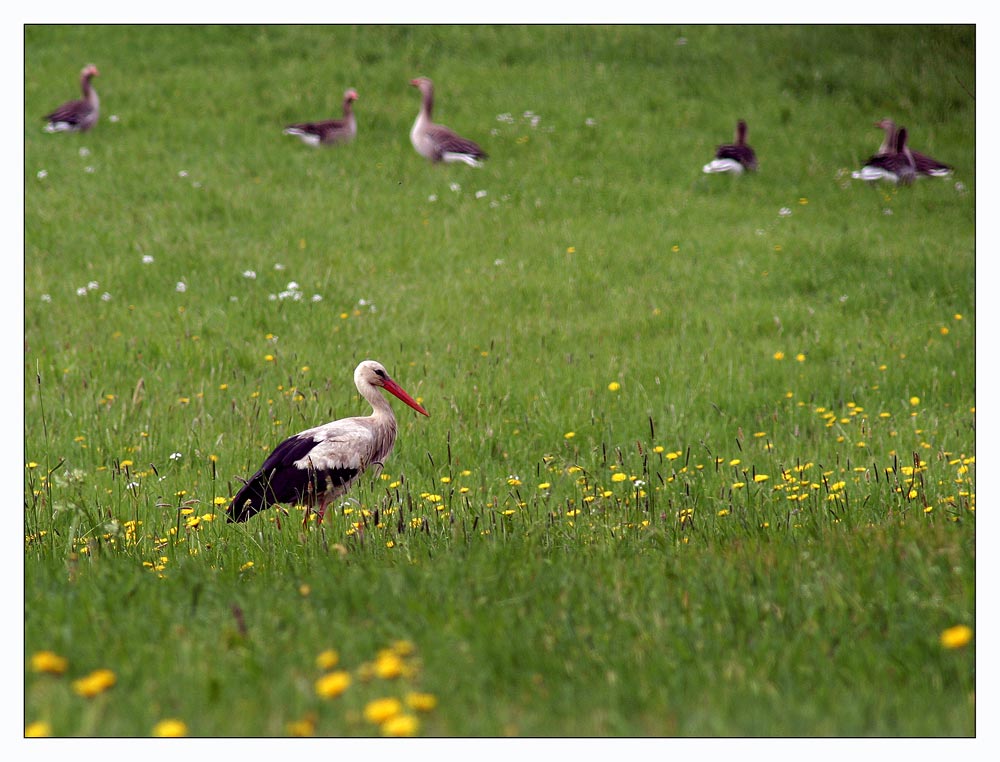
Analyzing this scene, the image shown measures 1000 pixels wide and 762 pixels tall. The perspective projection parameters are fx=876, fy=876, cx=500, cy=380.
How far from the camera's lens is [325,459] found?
18.0ft

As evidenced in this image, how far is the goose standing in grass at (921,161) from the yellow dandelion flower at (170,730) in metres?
16.5

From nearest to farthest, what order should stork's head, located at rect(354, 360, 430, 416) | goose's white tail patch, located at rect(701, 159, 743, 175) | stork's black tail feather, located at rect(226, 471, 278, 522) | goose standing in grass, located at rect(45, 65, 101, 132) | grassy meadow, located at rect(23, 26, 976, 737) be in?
grassy meadow, located at rect(23, 26, 976, 737), stork's black tail feather, located at rect(226, 471, 278, 522), stork's head, located at rect(354, 360, 430, 416), goose's white tail patch, located at rect(701, 159, 743, 175), goose standing in grass, located at rect(45, 65, 101, 132)

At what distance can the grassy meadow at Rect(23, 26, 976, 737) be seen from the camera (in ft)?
9.12

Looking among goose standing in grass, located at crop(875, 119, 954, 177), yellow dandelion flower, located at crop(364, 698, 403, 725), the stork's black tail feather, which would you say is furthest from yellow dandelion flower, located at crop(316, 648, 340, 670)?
goose standing in grass, located at crop(875, 119, 954, 177)

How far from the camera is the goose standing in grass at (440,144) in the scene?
15.6 m

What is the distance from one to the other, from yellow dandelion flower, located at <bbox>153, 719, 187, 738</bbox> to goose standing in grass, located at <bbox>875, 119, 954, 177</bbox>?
16466 millimetres

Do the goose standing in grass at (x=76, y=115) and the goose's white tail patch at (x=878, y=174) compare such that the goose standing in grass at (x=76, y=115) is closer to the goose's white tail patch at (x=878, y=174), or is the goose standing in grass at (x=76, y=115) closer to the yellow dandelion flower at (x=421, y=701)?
the goose's white tail patch at (x=878, y=174)

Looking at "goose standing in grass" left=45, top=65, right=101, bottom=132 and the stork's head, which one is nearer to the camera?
the stork's head

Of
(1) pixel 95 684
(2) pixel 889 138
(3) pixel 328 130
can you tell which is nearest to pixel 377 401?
(1) pixel 95 684

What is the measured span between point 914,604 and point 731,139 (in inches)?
616

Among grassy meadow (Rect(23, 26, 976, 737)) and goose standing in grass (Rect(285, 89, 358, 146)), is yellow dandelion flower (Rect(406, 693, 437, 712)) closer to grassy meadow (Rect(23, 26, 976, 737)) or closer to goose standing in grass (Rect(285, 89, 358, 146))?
grassy meadow (Rect(23, 26, 976, 737))

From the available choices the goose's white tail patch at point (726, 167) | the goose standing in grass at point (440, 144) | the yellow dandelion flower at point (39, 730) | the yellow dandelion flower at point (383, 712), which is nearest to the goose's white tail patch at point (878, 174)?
the goose's white tail patch at point (726, 167)

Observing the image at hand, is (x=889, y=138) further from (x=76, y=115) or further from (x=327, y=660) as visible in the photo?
(x=327, y=660)

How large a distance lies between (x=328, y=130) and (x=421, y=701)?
15.1 meters
